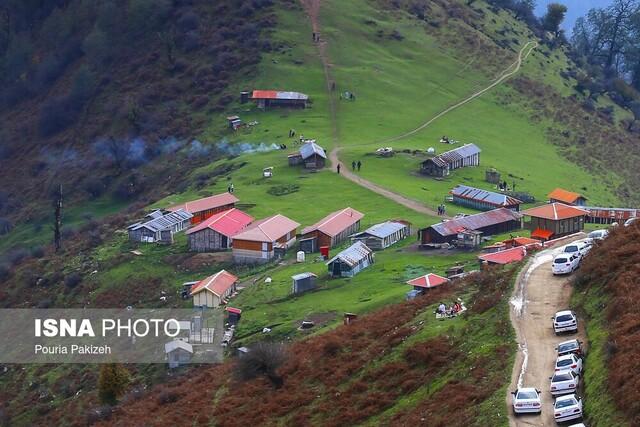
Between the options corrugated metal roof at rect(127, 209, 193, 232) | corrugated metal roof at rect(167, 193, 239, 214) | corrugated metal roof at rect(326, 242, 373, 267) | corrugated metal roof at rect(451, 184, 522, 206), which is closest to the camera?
corrugated metal roof at rect(326, 242, 373, 267)

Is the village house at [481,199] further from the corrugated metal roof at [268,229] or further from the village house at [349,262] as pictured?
the village house at [349,262]

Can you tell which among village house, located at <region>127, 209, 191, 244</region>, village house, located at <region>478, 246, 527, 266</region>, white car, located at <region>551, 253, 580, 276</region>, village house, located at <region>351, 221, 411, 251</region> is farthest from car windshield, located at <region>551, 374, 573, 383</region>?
village house, located at <region>127, 209, 191, 244</region>

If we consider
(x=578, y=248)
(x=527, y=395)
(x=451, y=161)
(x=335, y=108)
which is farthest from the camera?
(x=335, y=108)

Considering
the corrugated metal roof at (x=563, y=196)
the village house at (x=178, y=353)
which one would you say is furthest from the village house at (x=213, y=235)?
the corrugated metal roof at (x=563, y=196)

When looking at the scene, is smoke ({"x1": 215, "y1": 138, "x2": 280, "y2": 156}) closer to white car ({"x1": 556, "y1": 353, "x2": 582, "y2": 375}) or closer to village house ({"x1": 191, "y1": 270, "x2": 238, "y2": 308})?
village house ({"x1": 191, "y1": 270, "x2": 238, "y2": 308})

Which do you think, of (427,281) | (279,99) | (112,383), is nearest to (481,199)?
(427,281)

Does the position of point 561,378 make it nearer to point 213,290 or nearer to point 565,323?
point 565,323

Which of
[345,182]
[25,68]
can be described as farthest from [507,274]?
[25,68]
